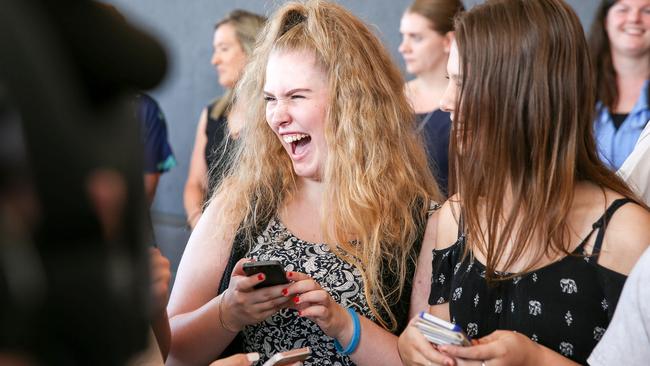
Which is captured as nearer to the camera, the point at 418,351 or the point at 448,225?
the point at 418,351

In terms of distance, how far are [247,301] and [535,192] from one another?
628 millimetres

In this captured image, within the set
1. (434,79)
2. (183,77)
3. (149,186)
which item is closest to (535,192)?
(149,186)

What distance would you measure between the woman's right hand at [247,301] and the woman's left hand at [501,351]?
1.41 feet

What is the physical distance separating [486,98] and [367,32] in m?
0.58

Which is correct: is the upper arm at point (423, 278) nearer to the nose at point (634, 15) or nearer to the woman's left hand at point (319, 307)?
the woman's left hand at point (319, 307)

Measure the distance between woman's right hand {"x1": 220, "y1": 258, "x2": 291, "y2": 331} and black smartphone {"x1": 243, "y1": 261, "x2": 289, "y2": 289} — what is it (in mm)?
10

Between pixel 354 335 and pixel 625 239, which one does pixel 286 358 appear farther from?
pixel 625 239

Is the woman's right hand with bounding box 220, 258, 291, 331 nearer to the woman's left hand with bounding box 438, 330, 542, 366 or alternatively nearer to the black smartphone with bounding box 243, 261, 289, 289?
the black smartphone with bounding box 243, 261, 289, 289

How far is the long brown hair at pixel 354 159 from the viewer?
Answer: 75.7 inches

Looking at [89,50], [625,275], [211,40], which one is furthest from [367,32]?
[211,40]

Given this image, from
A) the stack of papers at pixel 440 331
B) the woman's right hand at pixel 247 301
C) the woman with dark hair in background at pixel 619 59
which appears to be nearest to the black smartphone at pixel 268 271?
the woman's right hand at pixel 247 301

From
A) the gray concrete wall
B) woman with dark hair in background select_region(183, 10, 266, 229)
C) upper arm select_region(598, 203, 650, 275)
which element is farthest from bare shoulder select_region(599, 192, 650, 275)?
the gray concrete wall

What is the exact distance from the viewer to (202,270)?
1.94 metres

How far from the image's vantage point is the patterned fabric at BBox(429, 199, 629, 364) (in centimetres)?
148
